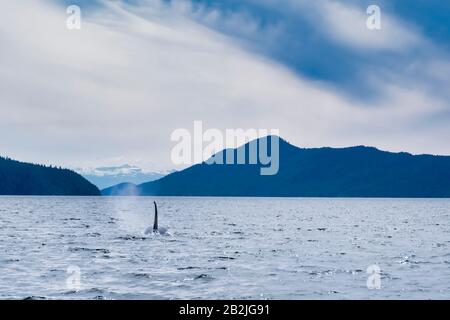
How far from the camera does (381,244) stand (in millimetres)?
60594

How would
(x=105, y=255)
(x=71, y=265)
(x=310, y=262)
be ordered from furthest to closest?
(x=105, y=255) < (x=310, y=262) < (x=71, y=265)

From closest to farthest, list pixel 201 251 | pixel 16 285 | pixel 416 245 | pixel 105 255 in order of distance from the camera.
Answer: pixel 16 285
pixel 105 255
pixel 201 251
pixel 416 245
